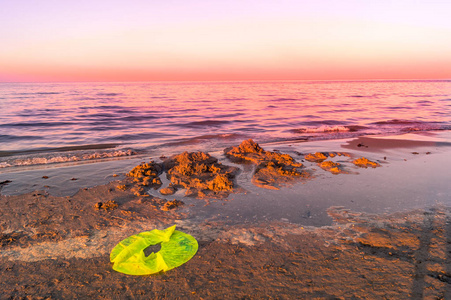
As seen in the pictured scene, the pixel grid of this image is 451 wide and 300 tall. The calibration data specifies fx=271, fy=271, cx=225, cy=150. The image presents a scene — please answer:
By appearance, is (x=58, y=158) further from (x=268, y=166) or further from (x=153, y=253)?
(x=153, y=253)

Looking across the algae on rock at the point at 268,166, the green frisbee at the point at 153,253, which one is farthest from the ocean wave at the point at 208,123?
the green frisbee at the point at 153,253

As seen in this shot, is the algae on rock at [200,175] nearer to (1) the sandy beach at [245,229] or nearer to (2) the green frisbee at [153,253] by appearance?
(1) the sandy beach at [245,229]

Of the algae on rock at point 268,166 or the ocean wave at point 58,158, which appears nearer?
the algae on rock at point 268,166

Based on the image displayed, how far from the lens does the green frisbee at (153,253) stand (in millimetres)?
2918

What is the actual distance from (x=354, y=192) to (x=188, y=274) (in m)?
3.68

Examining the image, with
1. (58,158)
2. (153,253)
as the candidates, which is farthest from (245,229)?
(58,158)

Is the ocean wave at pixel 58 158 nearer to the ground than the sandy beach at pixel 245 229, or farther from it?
nearer to the ground

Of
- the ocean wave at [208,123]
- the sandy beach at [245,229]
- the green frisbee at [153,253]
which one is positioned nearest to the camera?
the sandy beach at [245,229]

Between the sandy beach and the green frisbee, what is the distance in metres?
0.10

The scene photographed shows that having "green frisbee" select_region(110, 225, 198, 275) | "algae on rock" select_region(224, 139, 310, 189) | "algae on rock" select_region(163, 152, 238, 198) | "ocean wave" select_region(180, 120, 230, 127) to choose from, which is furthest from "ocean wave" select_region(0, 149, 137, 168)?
"ocean wave" select_region(180, 120, 230, 127)

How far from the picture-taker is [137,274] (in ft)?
9.29

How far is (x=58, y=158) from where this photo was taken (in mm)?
7980

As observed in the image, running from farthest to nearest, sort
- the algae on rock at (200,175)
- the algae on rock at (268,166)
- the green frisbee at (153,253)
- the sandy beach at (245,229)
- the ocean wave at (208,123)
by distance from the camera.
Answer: the ocean wave at (208,123) < the algae on rock at (268,166) < the algae on rock at (200,175) < the green frisbee at (153,253) < the sandy beach at (245,229)

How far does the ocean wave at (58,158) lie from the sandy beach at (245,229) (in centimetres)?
108
